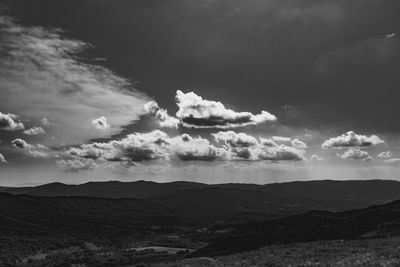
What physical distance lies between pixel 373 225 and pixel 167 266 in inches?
2133

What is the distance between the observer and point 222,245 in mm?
119062

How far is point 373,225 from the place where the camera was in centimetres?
9450

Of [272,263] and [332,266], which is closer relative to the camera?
[332,266]

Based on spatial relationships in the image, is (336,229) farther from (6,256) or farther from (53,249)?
(53,249)

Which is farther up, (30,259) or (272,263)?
(272,263)

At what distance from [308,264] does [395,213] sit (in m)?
78.3

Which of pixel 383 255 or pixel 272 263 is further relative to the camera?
pixel 272 263

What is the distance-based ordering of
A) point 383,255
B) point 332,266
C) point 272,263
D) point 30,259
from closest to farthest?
point 332,266, point 383,255, point 272,263, point 30,259

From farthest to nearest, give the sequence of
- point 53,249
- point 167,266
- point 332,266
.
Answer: point 53,249 → point 167,266 → point 332,266

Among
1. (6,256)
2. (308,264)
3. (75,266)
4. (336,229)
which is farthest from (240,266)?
(6,256)

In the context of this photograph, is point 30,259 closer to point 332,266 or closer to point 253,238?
point 253,238

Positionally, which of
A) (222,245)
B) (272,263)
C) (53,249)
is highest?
(272,263)

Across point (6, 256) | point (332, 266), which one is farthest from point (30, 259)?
point (332, 266)

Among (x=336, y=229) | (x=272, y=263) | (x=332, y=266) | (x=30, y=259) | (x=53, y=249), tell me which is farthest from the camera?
(x=53, y=249)
